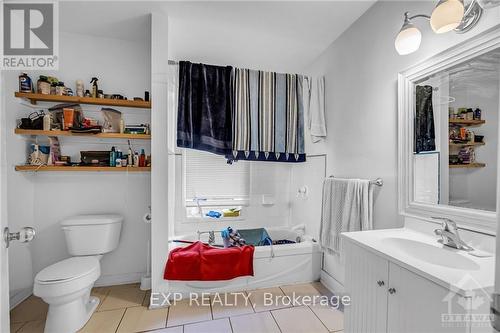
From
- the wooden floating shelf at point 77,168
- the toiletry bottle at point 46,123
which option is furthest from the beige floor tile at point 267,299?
the toiletry bottle at point 46,123

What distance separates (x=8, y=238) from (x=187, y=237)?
67.5 inches

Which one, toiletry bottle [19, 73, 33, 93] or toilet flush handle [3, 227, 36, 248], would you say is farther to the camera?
toiletry bottle [19, 73, 33, 93]

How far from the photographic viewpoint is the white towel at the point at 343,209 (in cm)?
183

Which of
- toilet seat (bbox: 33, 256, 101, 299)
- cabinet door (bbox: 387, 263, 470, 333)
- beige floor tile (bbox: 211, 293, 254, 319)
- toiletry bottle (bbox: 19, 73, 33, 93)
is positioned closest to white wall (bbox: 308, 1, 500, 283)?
cabinet door (bbox: 387, 263, 470, 333)

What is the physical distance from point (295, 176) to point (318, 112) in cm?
99

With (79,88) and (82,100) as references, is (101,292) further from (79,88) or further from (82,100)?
(79,88)

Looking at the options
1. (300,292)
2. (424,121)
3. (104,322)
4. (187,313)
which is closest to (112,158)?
(104,322)

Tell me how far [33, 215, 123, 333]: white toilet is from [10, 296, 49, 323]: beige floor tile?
0.33 metres

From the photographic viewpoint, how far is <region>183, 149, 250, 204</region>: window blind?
303cm

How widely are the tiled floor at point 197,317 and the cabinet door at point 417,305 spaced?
34.3 inches

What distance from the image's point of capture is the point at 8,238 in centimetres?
111
